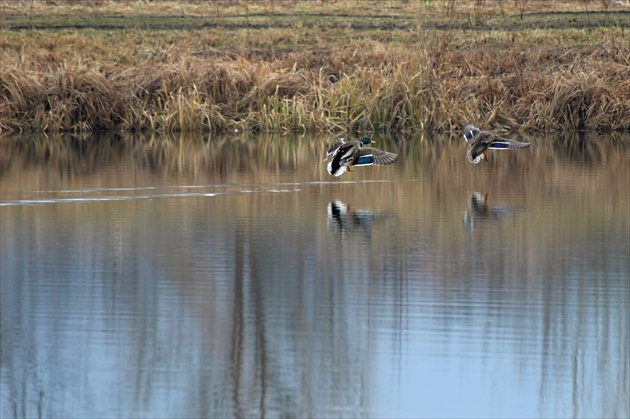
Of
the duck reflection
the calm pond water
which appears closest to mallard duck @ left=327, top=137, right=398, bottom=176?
the calm pond water

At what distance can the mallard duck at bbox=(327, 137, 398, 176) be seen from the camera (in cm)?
1393

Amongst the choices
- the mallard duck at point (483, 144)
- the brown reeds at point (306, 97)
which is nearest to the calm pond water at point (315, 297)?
the mallard duck at point (483, 144)

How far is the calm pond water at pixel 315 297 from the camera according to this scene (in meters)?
6.37

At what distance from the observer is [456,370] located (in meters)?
6.66

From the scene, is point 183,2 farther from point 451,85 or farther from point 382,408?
point 382,408

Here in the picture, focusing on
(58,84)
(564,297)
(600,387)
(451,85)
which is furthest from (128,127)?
(600,387)

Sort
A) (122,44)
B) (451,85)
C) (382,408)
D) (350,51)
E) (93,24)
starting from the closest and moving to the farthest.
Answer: (382,408) → (451,85) → (350,51) → (122,44) → (93,24)

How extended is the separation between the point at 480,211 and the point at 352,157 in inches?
87.3

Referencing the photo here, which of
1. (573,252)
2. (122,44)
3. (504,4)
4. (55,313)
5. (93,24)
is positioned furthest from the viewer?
(504,4)

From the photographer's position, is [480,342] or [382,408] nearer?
[382,408]

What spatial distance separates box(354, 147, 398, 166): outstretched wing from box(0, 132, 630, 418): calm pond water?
1.03 feet

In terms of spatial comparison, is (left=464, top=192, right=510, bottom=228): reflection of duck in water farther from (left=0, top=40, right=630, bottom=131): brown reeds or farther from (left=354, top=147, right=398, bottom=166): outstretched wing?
(left=0, top=40, right=630, bottom=131): brown reeds

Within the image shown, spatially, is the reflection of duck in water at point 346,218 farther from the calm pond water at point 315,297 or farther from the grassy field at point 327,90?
the grassy field at point 327,90

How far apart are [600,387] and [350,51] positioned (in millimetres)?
21505
